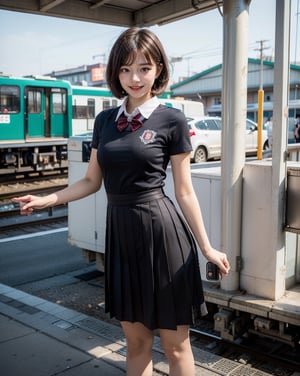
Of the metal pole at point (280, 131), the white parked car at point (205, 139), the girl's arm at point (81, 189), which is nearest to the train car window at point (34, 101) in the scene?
the white parked car at point (205, 139)

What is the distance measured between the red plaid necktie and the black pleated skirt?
1.04 feet

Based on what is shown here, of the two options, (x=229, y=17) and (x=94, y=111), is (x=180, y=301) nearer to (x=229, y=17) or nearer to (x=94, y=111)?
(x=229, y=17)

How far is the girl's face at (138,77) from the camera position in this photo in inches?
86.4

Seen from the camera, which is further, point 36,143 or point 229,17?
point 36,143

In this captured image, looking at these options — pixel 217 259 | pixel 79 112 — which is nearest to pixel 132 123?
pixel 217 259

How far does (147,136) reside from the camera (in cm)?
214

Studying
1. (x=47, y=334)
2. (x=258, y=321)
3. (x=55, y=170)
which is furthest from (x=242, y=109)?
(x=55, y=170)

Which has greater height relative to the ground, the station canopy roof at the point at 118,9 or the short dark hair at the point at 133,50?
the station canopy roof at the point at 118,9

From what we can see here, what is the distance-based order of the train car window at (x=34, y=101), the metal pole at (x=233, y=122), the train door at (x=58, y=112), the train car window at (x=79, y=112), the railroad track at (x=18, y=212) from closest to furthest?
the metal pole at (x=233, y=122)
the railroad track at (x=18, y=212)
the train car window at (x=34, y=101)
the train door at (x=58, y=112)
the train car window at (x=79, y=112)

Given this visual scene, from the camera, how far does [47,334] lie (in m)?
3.94

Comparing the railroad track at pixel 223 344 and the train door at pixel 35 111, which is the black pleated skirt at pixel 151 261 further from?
the train door at pixel 35 111

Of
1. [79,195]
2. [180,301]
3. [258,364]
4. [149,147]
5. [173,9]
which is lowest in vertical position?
[258,364]

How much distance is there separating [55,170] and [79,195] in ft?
53.4

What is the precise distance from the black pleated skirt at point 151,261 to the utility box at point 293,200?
1491 mm
